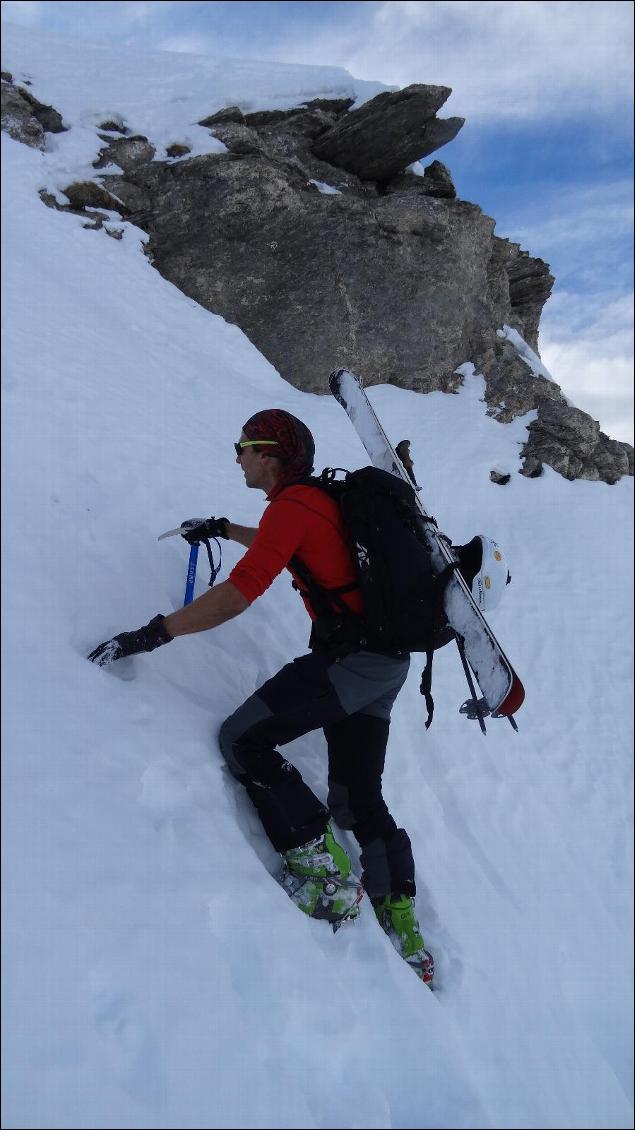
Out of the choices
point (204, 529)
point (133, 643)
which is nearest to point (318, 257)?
point (204, 529)

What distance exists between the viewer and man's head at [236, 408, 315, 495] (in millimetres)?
3906

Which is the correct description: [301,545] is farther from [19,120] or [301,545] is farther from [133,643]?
[19,120]

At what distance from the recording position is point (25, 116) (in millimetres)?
13906

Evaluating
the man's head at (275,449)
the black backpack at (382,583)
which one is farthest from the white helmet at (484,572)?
the man's head at (275,449)

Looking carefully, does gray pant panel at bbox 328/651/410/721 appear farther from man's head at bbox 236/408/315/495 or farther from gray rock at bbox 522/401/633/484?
gray rock at bbox 522/401/633/484

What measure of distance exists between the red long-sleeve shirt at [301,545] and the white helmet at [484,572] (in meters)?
0.66

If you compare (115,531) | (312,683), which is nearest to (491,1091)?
(312,683)

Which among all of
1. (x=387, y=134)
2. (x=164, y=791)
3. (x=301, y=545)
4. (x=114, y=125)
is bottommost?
(x=164, y=791)

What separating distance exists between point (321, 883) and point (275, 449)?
244 centimetres

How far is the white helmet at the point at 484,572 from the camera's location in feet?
12.0

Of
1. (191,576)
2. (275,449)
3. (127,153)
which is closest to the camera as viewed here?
(275,449)

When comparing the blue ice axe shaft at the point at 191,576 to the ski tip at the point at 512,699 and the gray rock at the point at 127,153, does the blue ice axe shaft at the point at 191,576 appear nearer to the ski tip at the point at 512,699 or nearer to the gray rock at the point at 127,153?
the ski tip at the point at 512,699

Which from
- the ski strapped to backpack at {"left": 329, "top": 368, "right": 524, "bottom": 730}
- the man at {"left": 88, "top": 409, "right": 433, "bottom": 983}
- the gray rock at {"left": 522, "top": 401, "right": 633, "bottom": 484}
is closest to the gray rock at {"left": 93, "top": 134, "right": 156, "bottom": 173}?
the gray rock at {"left": 522, "top": 401, "right": 633, "bottom": 484}

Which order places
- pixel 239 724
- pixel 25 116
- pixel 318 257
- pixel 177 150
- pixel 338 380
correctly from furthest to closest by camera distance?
1. pixel 177 150
2. pixel 318 257
3. pixel 25 116
4. pixel 338 380
5. pixel 239 724
